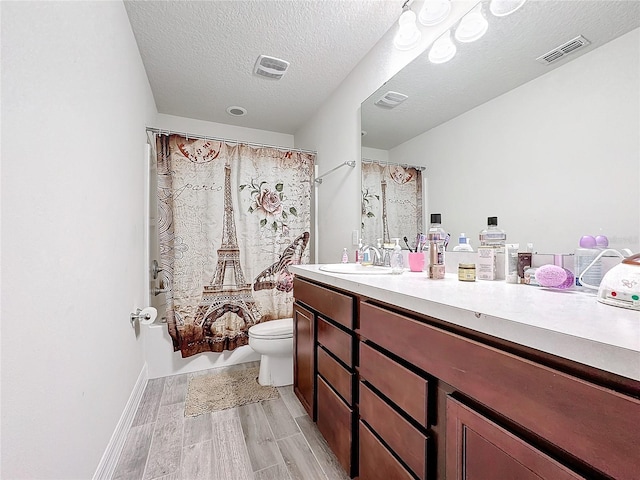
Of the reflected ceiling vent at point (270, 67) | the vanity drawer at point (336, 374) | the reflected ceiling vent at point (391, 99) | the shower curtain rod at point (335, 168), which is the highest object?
the reflected ceiling vent at point (270, 67)

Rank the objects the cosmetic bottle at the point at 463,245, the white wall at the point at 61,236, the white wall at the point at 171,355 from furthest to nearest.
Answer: the white wall at the point at 171,355
the cosmetic bottle at the point at 463,245
the white wall at the point at 61,236

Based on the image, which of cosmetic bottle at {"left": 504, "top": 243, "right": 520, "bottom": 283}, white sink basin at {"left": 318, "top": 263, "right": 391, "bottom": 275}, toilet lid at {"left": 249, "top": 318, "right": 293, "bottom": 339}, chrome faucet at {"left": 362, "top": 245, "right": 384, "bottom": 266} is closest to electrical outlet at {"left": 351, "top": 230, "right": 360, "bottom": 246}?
chrome faucet at {"left": 362, "top": 245, "right": 384, "bottom": 266}

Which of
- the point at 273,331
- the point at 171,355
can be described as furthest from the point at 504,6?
the point at 171,355

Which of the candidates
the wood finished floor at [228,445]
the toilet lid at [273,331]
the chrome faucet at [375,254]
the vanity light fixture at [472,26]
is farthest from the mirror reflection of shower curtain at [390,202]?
the wood finished floor at [228,445]

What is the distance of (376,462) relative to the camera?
0.93 metres

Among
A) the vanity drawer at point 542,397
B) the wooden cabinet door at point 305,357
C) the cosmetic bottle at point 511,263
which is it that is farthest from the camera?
the wooden cabinet door at point 305,357

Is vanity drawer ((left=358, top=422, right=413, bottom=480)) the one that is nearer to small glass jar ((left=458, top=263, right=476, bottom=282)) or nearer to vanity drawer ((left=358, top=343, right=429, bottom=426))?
vanity drawer ((left=358, top=343, right=429, bottom=426))

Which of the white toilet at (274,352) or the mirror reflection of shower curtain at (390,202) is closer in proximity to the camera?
the mirror reflection of shower curtain at (390,202)

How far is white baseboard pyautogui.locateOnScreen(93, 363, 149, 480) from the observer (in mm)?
1168

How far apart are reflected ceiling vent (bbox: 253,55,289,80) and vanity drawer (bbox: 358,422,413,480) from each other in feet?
7.32

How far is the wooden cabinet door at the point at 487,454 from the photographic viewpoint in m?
0.48

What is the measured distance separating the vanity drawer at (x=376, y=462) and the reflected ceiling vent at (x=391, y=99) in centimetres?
166

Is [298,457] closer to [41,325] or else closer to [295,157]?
[41,325]

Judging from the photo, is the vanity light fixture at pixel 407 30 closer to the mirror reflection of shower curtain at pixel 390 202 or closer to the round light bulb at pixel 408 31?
the round light bulb at pixel 408 31
